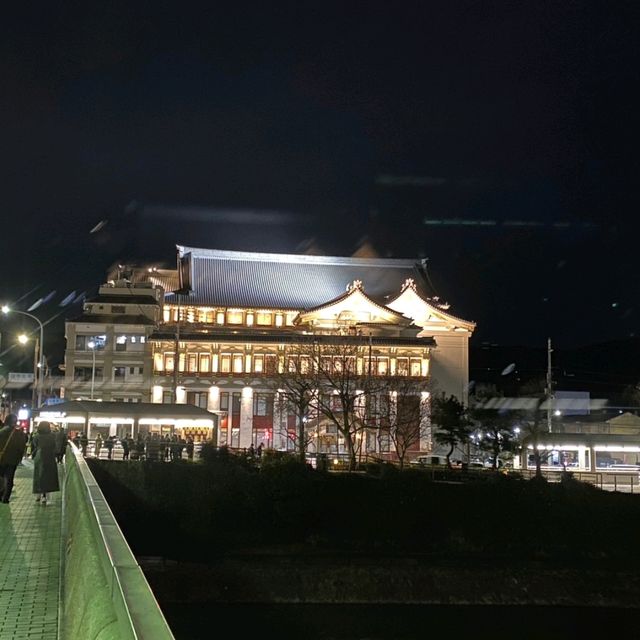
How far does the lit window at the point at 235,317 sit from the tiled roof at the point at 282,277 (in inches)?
30.3

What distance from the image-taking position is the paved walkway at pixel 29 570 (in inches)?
279

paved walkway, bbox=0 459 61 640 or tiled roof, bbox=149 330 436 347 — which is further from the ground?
tiled roof, bbox=149 330 436 347

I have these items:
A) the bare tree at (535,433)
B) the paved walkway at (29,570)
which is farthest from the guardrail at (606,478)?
the paved walkway at (29,570)

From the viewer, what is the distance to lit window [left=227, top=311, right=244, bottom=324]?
6862 cm

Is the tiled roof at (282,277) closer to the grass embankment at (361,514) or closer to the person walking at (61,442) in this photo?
the grass embankment at (361,514)

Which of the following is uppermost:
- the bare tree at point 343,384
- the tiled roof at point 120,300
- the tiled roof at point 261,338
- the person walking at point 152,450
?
the tiled roof at point 120,300

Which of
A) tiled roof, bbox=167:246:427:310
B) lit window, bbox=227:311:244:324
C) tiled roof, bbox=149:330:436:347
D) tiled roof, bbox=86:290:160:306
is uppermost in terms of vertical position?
tiled roof, bbox=167:246:427:310

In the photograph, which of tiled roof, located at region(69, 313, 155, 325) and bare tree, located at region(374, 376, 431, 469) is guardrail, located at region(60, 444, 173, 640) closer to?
bare tree, located at region(374, 376, 431, 469)

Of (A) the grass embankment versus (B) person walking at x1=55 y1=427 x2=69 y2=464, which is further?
(A) the grass embankment

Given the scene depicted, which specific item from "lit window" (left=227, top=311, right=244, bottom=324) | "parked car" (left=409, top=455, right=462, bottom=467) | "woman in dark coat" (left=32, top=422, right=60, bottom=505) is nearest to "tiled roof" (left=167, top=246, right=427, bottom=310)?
"lit window" (left=227, top=311, right=244, bottom=324)

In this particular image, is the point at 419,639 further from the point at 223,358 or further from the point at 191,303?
the point at 191,303

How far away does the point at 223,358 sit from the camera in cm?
6544

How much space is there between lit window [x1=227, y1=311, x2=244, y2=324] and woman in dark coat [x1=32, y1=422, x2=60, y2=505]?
5230 centimetres

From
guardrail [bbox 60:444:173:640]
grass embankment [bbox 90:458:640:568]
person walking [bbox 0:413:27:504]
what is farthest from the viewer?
grass embankment [bbox 90:458:640:568]
